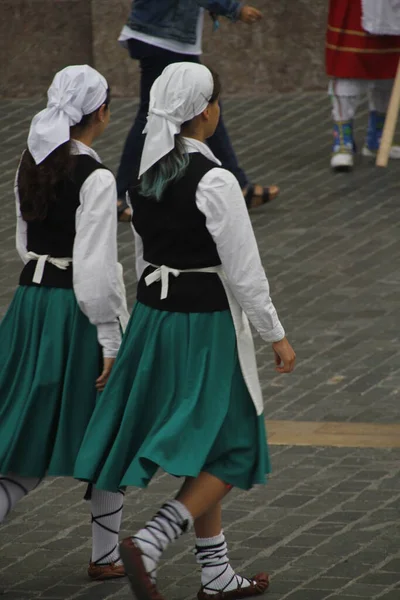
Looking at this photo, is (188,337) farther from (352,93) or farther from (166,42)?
(352,93)

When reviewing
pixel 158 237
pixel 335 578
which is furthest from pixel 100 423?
pixel 335 578

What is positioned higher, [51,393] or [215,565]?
[51,393]

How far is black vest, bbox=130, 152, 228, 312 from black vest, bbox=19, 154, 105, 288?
0.75 ft

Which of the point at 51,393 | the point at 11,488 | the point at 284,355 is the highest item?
the point at 284,355

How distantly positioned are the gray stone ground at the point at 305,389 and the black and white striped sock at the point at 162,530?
0.56 meters

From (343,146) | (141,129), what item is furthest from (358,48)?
(141,129)

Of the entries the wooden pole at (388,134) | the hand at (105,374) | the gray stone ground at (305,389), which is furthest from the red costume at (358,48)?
the hand at (105,374)

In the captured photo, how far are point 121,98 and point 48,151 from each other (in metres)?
7.96

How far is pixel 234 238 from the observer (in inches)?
187

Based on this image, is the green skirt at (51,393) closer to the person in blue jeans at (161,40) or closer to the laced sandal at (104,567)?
the laced sandal at (104,567)

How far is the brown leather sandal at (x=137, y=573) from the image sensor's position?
4.55 m

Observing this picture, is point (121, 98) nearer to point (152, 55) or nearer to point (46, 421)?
point (152, 55)

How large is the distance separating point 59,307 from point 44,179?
42cm

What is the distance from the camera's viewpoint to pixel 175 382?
4.88 m
